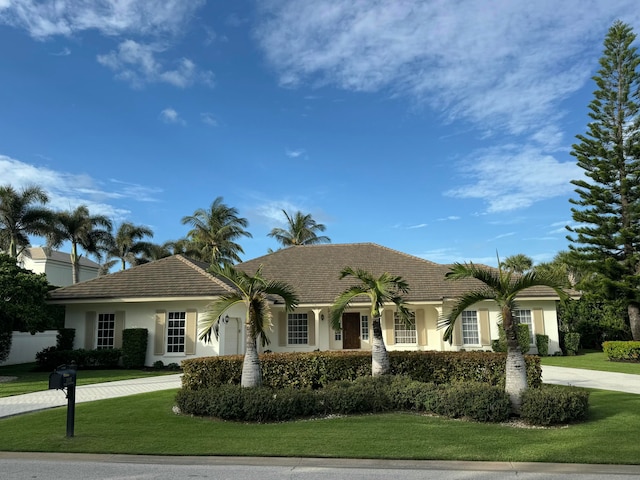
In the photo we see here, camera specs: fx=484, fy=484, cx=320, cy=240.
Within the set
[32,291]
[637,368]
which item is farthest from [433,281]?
[32,291]

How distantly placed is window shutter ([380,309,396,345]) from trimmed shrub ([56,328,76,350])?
530 inches

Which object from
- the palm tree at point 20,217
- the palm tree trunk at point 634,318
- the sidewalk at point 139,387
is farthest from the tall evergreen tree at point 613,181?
the palm tree at point 20,217

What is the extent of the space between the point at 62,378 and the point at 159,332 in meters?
12.8

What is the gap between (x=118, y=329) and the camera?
20.5 meters

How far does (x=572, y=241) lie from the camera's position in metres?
27.0

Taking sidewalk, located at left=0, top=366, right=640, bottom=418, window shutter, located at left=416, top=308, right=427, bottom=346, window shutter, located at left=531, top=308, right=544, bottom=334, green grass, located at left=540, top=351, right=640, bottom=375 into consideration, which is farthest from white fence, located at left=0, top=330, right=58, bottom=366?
window shutter, located at left=531, top=308, right=544, bottom=334

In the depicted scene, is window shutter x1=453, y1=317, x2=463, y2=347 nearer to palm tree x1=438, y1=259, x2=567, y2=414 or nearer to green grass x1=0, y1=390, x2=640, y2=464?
green grass x1=0, y1=390, x2=640, y2=464

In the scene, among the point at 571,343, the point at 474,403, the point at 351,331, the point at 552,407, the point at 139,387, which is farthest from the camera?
the point at 571,343

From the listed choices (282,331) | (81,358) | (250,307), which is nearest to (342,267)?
(282,331)

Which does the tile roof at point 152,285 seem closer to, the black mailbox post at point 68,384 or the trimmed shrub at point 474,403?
the black mailbox post at point 68,384

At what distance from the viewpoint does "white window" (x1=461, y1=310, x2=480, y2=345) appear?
2255 cm

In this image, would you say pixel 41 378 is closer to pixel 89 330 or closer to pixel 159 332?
pixel 89 330

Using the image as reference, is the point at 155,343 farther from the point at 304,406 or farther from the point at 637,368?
the point at 637,368

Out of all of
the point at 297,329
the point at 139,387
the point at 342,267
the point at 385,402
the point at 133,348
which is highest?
the point at 342,267
